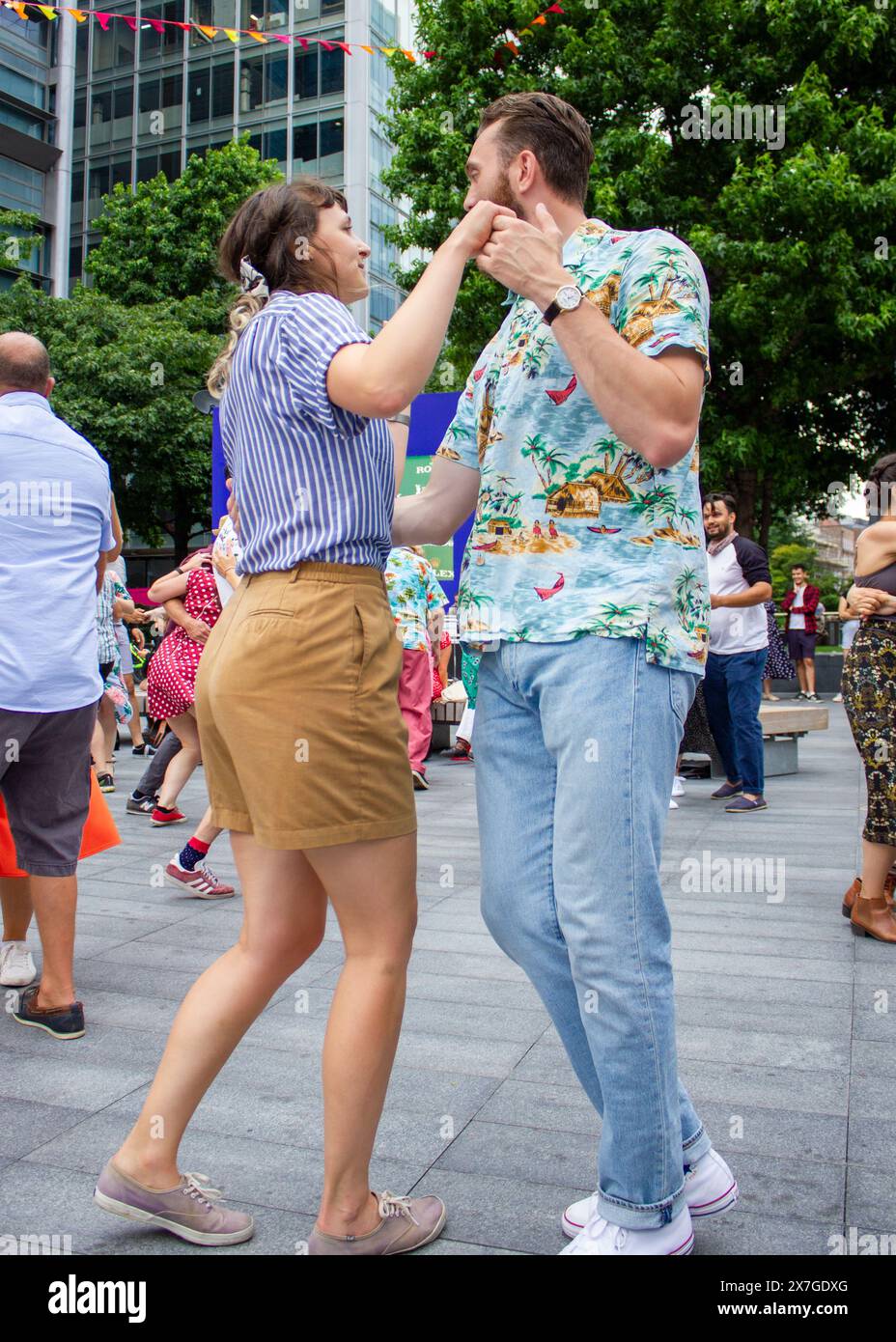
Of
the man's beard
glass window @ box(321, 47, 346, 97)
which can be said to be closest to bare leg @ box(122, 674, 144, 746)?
the man's beard

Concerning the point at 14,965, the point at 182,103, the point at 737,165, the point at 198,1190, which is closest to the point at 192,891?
the point at 14,965

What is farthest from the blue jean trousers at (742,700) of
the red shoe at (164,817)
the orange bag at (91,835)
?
the orange bag at (91,835)

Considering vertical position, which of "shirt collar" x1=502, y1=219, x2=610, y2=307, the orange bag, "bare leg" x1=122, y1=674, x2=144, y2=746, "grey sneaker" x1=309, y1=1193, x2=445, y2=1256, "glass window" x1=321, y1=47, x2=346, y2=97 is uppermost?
"glass window" x1=321, y1=47, x2=346, y2=97

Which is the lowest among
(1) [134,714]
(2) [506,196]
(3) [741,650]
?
(1) [134,714]

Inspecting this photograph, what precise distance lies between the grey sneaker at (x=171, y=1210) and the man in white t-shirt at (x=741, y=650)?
5.92m

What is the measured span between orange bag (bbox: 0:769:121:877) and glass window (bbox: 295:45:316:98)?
137 ft

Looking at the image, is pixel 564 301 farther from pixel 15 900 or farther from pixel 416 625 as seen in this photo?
pixel 416 625

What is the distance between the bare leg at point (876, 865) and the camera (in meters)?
4.43

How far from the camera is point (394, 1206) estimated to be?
7.08 ft

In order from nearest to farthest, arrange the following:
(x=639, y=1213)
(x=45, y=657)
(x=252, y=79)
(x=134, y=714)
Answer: (x=639, y=1213), (x=45, y=657), (x=134, y=714), (x=252, y=79)

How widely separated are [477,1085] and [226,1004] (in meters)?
1.03

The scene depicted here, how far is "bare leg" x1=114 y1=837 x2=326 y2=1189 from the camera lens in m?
2.16

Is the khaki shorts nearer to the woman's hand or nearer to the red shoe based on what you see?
the woman's hand
